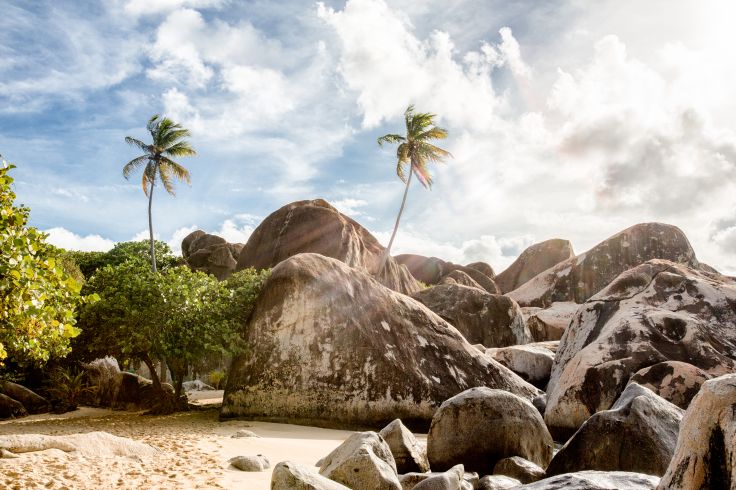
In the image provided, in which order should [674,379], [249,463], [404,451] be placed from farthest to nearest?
[674,379] < [404,451] < [249,463]

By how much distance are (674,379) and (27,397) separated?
16.8m

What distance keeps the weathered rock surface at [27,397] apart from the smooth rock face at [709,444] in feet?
55.8

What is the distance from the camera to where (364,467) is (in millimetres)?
6668

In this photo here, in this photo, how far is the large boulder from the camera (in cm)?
3381

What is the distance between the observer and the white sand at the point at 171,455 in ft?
21.0

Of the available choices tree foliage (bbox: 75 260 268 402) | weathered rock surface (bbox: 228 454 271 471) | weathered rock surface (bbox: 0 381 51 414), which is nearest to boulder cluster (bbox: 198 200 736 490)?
tree foliage (bbox: 75 260 268 402)

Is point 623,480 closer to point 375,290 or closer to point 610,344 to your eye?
point 610,344

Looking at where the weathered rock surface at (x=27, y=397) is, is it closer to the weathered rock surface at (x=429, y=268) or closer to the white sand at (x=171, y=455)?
the white sand at (x=171, y=455)

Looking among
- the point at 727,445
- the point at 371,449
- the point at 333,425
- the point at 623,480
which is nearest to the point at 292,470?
the point at 371,449

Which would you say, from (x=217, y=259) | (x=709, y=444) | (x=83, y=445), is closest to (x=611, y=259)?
(x=217, y=259)

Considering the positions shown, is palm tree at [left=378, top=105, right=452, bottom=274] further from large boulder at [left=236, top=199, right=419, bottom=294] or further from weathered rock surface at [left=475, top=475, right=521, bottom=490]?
weathered rock surface at [left=475, top=475, right=521, bottom=490]

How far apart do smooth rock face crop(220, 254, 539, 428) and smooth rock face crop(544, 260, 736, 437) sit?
266 centimetres

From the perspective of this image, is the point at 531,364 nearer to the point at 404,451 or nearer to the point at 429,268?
the point at 404,451

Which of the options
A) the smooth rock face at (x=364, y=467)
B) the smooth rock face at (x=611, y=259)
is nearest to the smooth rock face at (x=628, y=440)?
the smooth rock face at (x=364, y=467)
